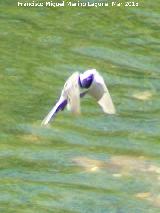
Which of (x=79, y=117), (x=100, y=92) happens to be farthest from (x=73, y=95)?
(x=79, y=117)

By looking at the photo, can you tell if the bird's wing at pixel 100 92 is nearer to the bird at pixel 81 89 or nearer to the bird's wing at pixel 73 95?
the bird at pixel 81 89

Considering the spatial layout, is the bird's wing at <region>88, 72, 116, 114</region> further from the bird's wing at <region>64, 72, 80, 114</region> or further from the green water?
the green water

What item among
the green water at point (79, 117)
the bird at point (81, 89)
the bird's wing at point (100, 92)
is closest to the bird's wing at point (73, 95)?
the bird at point (81, 89)

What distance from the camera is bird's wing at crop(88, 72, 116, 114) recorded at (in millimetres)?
5302

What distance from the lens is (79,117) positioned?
7.07 meters

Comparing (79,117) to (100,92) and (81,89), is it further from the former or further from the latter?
(100,92)

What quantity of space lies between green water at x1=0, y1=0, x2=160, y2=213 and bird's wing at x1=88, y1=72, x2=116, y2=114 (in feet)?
1.94

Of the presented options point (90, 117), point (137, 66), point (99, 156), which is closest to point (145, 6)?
point (137, 66)

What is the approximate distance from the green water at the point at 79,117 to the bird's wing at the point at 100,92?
591 millimetres

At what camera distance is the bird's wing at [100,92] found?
5.30m

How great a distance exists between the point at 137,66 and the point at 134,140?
1.68 m

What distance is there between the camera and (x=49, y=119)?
669 centimetres

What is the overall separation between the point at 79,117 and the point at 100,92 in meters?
1.67

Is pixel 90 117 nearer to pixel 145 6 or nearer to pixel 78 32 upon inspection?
pixel 78 32
